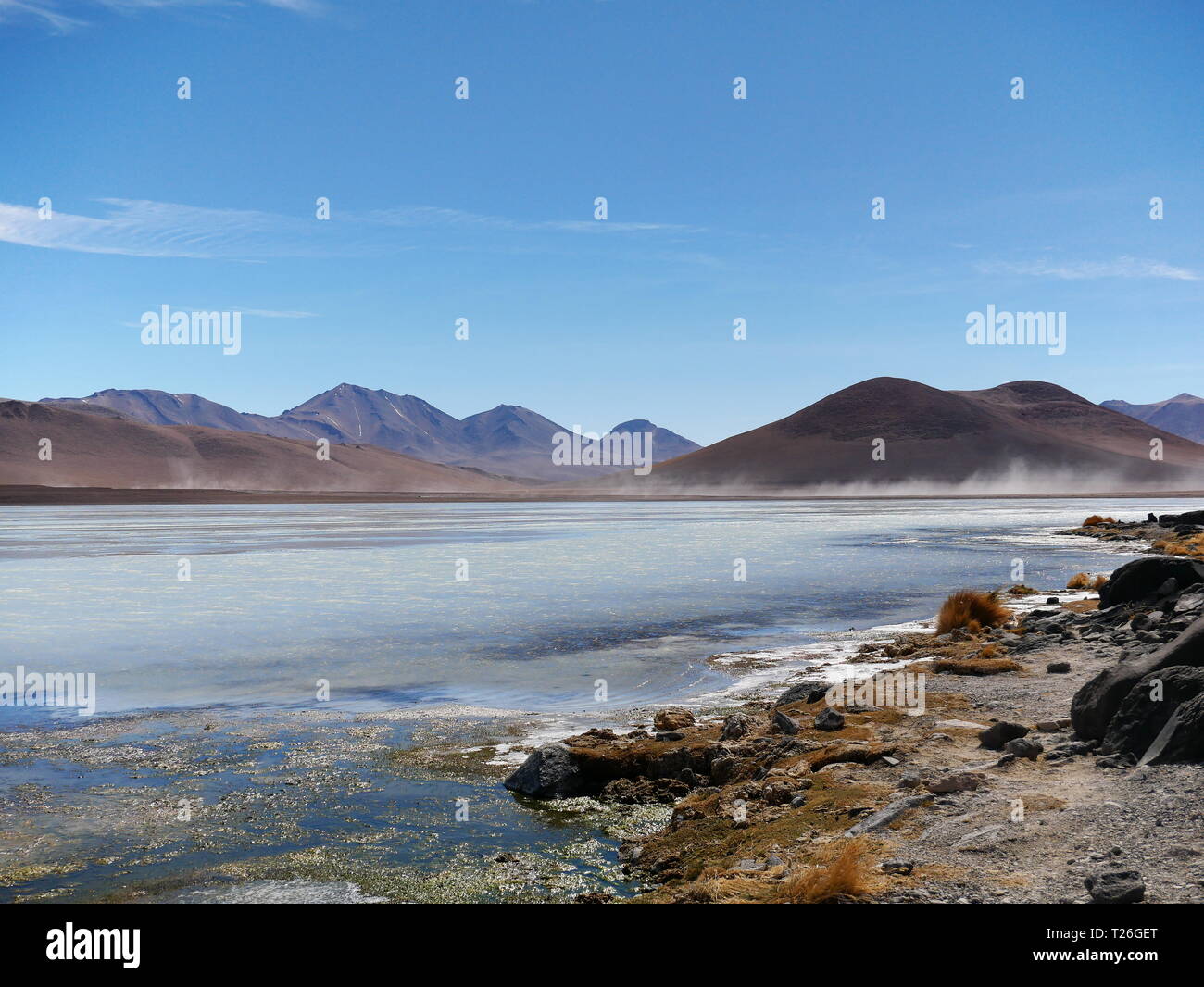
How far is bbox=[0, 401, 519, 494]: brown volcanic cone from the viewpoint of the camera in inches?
5507

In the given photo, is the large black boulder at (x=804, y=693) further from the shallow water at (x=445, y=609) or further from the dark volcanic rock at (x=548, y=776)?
the dark volcanic rock at (x=548, y=776)

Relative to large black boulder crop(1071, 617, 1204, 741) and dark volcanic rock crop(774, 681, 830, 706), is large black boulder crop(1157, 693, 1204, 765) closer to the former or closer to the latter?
large black boulder crop(1071, 617, 1204, 741)

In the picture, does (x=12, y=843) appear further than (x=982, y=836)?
Yes

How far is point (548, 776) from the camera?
721cm

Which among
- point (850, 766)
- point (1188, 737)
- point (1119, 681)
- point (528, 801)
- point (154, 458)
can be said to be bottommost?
point (528, 801)

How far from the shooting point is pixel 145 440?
158 meters

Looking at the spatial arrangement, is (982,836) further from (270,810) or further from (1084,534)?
(1084,534)

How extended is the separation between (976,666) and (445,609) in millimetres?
9379

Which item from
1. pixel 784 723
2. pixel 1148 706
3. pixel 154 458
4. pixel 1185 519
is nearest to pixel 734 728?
pixel 784 723

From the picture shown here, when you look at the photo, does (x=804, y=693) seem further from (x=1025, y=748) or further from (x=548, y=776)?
(x=548, y=776)
